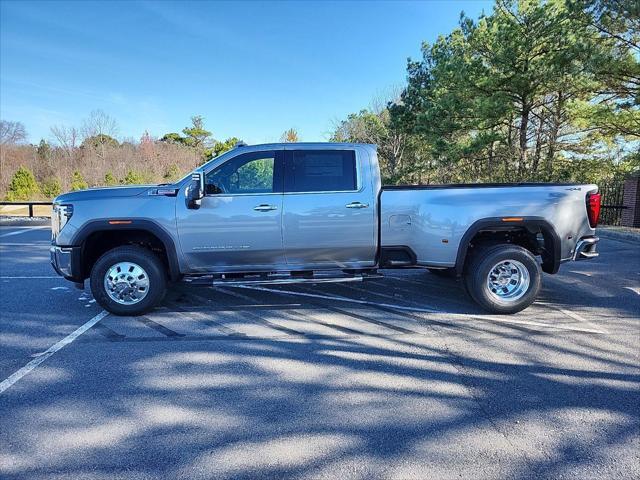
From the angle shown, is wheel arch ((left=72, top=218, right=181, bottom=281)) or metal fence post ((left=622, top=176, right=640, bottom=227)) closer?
wheel arch ((left=72, top=218, right=181, bottom=281))

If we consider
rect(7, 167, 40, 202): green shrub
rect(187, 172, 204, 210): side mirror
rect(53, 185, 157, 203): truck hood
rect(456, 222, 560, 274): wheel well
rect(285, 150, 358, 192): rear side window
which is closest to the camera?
rect(187, 172, 204, 210): side mirror

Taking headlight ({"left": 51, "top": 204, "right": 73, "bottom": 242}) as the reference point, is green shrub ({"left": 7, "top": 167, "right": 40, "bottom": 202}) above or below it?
above

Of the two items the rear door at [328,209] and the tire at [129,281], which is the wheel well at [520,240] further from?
the tire at [129,281]

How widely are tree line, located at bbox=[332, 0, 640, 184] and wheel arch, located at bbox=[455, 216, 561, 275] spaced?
879 centimetres

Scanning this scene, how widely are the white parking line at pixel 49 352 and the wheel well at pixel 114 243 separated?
1.89 ft

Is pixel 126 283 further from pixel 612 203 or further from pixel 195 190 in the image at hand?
pixel 612 203

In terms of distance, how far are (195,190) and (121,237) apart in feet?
4.26

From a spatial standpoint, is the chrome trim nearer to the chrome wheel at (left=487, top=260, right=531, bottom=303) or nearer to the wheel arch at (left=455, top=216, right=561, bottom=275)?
the wheel arch at (left=455, top=216, right=561, bottom=275)

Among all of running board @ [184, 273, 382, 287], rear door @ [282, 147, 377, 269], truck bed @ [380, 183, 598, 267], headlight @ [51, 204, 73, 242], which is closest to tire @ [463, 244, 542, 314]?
truck bed @ [380, 183, 598, 267]

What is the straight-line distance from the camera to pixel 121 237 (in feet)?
18.2

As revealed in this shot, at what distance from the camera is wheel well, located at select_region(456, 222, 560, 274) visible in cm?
530

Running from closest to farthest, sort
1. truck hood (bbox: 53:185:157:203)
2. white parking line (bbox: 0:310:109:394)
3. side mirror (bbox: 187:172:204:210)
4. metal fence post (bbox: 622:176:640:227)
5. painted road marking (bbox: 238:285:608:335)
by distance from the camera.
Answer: white parking line (bbox: 0:310:109:394) < painted road marking (bbox: 238:285:608:335) < side mirror (bbox: 187:172:204:210) < truck hood (bbox: 53:185:157:203) < metal fence post (bbox: 622:176:640:227)

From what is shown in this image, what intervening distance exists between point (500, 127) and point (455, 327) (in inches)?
677

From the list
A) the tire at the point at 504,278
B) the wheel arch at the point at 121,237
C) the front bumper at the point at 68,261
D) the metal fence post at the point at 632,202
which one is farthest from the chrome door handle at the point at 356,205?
the metal fence post at the point at 632,202
